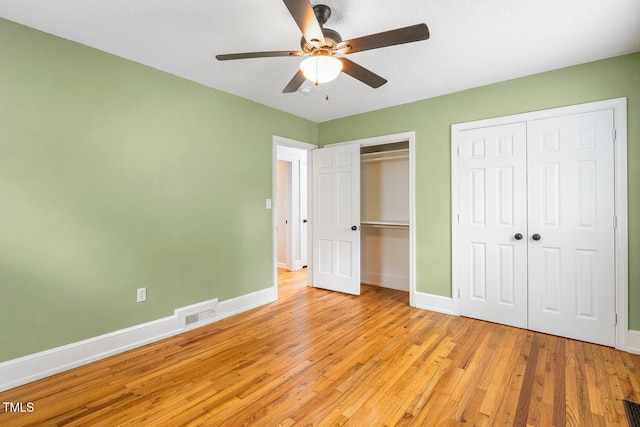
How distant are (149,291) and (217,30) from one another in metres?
2.30

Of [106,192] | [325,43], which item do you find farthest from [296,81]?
[106,192]

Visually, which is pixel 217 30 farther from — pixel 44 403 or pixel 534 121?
pixel 534 121

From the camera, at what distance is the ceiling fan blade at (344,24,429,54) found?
1604mm

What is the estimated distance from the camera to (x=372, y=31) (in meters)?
2.18

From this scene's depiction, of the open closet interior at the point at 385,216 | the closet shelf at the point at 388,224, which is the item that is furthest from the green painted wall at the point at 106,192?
the open closet interior at the point at 385,216

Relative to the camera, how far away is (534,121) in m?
2.94

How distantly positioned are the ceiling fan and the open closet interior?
8.18ft

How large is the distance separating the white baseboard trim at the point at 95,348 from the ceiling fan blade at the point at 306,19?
2.70 metres

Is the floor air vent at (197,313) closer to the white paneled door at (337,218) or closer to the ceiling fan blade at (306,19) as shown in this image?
the white paneled door at (337,218)

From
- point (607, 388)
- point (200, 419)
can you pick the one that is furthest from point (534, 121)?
point (200, 419)

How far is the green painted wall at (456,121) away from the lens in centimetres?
253

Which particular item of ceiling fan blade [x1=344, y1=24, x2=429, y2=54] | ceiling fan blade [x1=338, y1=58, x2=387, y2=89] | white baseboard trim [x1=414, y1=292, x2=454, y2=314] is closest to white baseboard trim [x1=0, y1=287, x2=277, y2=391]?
white baseboard trim [x1=414, y1=292, x2=454, y2=314]

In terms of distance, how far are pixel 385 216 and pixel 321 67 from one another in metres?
3.08

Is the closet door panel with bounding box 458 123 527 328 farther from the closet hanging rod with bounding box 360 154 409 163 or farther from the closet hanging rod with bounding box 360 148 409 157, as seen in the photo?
the closet hanging rod with bounding box 360 154 409 163
